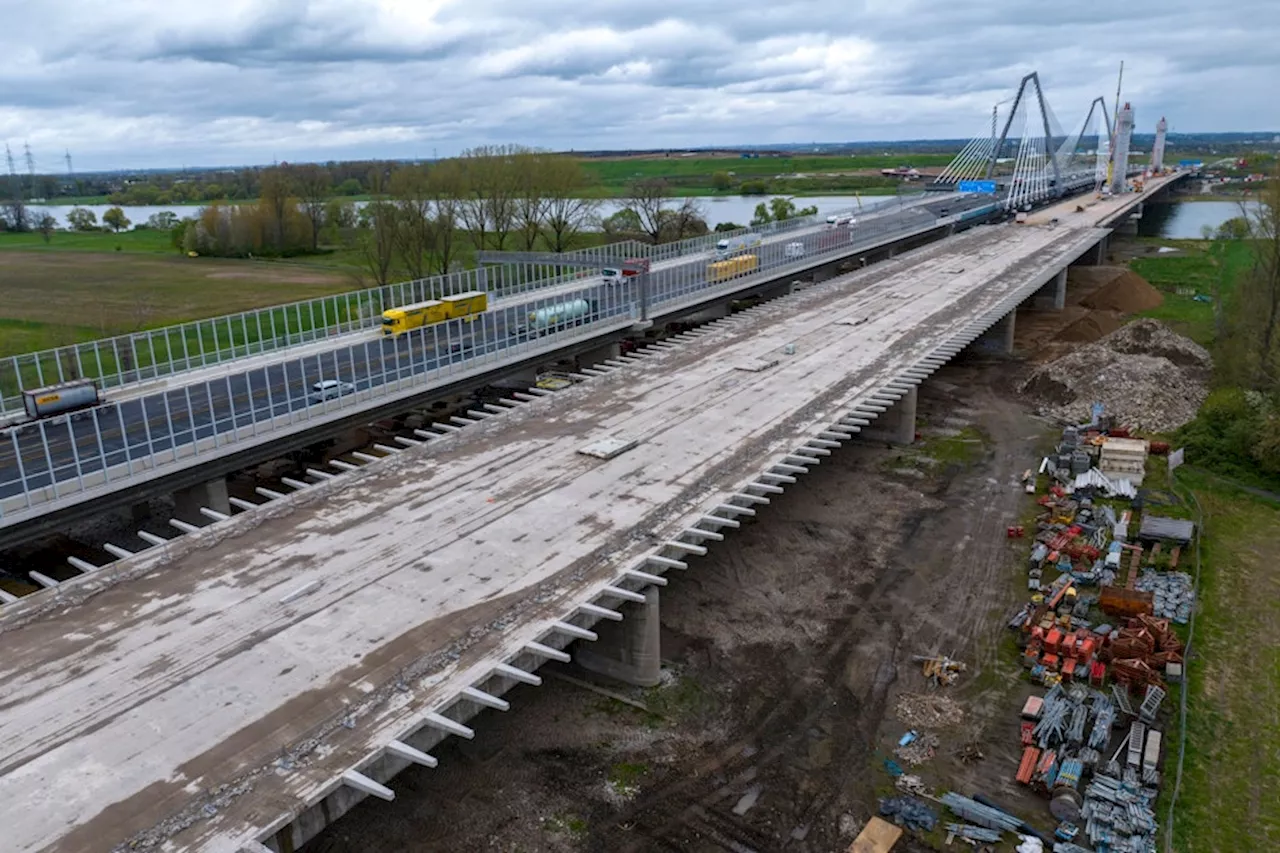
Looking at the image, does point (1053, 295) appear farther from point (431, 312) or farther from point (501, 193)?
point (431, 312)

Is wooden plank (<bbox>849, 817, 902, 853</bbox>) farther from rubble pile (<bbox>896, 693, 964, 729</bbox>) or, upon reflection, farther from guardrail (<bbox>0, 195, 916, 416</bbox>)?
guardrail (<bbox>0, 195, 916, 416</bbox>)

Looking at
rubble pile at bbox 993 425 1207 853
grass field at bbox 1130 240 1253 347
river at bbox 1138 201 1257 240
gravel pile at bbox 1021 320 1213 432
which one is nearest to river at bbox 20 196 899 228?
river at bbox 1138 201 1257 240

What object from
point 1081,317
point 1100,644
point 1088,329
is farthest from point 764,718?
point 1081,317

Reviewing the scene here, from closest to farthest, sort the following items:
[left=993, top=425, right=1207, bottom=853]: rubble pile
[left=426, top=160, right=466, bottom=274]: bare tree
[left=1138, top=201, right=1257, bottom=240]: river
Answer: [left=993, top=425, right=1207, bottom=853]: rubble pile, [left=426, top=160, right=466, bottom=274]: bare tree, [left=1138, top=201, right=1257, bottom=240]: river

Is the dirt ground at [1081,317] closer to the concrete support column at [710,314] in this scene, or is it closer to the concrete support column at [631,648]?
the concrete support column at [710,314]

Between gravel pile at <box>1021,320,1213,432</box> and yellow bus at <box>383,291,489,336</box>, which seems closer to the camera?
yellow bus at <box>383,291,489,336</box>
